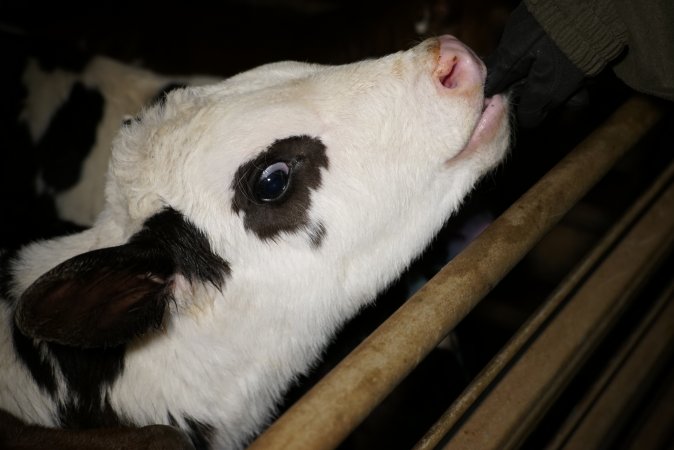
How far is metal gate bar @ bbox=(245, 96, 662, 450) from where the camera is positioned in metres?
0.93

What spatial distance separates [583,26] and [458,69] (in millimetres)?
437

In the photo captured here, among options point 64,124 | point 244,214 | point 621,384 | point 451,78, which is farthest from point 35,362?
point 64,124

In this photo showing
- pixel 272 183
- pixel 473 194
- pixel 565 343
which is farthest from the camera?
pixel 473 194

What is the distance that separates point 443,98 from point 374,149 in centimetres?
25

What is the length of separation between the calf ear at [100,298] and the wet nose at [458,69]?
96cm

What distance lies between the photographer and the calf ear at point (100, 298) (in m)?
1.29

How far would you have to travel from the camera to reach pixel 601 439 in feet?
5.15

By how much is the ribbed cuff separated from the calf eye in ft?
3.01

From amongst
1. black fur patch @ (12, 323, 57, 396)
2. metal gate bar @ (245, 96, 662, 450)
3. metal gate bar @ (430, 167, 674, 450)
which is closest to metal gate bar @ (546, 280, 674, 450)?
metal gate bar @ (430, 167, 674, 450)

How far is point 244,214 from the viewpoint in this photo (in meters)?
1.58

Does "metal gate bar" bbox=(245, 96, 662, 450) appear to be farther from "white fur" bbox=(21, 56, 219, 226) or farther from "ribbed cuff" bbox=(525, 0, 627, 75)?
"white fur" bbox=(21, 56, 219, 226)

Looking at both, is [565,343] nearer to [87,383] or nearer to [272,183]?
[272,183]

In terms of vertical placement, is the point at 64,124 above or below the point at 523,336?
above

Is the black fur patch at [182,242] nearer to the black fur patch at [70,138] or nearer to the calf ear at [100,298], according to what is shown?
the calf ear at [100,298]
